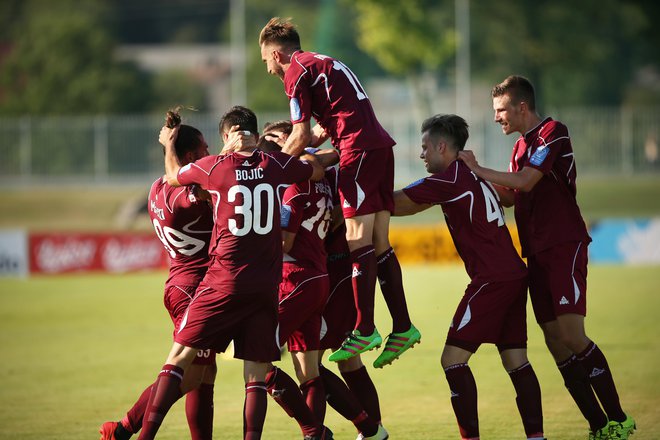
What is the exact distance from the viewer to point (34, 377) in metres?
12.0

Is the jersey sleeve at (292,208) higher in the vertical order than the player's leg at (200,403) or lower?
higher

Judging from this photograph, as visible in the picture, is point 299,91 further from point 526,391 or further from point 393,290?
point 526,391

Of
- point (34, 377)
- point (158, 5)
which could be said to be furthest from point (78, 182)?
point (158, 5)

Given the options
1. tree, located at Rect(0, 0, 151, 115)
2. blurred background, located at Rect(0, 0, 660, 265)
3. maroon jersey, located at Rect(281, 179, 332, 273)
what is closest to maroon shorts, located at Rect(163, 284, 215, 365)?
maroon jersey, located at Rect(281, 179, 332, 273)

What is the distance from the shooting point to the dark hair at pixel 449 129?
24.8 feet

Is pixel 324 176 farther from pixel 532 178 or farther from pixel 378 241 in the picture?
pixel 532 178

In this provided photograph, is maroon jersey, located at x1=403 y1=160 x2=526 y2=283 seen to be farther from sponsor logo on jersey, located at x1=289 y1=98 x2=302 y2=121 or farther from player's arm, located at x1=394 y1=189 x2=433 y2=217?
sponsor logo on jersey, located at x1=289 y1=98 x2=302 y2=121

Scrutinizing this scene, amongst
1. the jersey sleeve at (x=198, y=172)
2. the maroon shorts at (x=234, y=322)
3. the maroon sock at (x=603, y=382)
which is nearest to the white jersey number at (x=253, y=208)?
the jersey sleeve at (x=198, y=172)

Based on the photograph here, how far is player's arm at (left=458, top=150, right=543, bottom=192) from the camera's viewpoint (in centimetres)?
743

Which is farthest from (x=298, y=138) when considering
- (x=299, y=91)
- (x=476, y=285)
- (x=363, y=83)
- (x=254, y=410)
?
(x=363, y=83)

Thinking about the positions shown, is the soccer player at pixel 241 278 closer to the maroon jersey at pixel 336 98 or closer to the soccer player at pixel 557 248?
the maroon jersey at pixel 336 98

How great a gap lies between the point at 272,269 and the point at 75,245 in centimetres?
1974

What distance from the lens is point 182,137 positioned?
24.9 feet

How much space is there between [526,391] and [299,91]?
2.70 metres
